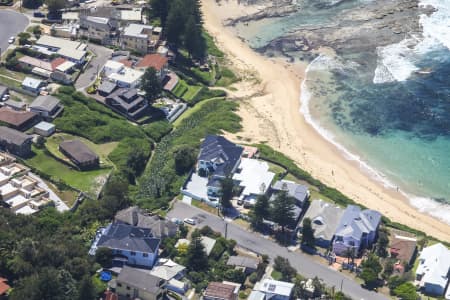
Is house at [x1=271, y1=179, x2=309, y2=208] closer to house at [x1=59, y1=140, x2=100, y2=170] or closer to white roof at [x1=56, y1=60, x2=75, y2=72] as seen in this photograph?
house at [x1=59, y1=140, x2=100, y2=170]

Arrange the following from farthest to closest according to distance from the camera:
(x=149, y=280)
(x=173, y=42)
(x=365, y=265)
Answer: (x=173, y=42)
(x=365, y=265)
(x=149, y=280)

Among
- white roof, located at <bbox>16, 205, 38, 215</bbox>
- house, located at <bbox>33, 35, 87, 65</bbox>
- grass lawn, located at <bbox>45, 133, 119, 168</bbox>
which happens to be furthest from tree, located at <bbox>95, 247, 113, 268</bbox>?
house, located at <bbox>33, 35, 87, 65</bbox>

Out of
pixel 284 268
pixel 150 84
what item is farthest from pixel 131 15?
pixel 284 268

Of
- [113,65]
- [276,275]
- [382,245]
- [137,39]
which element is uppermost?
[137,39]

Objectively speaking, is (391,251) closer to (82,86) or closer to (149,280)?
(149,280)

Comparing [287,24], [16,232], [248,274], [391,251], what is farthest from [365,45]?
[16,232]

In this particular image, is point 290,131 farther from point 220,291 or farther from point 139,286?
point 139,286
